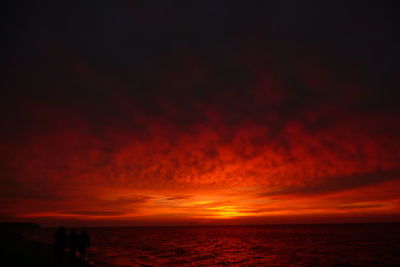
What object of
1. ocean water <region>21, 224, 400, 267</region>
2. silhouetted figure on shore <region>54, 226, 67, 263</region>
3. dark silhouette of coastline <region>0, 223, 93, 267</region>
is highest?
silhouetted figure on shore <region>54, 226, 67, 263</region>

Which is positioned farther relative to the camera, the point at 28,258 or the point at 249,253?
the point at 249,253

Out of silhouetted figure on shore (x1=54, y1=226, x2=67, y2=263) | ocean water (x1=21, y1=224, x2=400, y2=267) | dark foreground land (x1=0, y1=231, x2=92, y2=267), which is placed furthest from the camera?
ocean water (x1=21, y1=224, x2=400, y2=267)

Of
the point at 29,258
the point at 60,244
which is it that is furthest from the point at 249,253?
the point at 29,258

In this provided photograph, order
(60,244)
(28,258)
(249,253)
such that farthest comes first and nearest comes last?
(249,253) < (28,258) < (60,244)

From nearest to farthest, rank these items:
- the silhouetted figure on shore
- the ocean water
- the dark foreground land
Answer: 1. the dark foreground land
2. the silhouetted figure on shore
3. the ocean water

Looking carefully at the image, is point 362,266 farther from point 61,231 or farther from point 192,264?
point 61,231

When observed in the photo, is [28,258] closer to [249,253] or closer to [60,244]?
→ [60,244]

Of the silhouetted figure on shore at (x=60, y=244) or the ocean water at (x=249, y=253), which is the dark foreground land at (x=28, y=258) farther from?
the ocean water at (x=249, y=253)

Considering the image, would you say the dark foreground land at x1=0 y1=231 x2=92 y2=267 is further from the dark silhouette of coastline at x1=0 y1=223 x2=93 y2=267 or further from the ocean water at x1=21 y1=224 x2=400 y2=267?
the ocean water at x1=21 y1=224 x2=400 y2=267

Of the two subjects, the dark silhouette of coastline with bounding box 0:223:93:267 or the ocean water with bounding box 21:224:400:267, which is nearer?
the dark silhouette of coastline with bounding box 0:223:93:267

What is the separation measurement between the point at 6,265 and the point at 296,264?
2687 cm

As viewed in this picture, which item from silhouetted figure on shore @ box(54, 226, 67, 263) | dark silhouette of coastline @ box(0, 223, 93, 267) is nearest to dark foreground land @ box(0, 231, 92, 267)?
dark silhouette of coastline @ box(0, 223, 93, 267)

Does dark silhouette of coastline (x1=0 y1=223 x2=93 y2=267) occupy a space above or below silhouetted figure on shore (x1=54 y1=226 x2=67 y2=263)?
below

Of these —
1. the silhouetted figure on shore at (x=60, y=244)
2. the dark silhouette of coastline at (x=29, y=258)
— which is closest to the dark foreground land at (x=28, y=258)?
the dark silhouette of coastline at (x=29, y=258)
